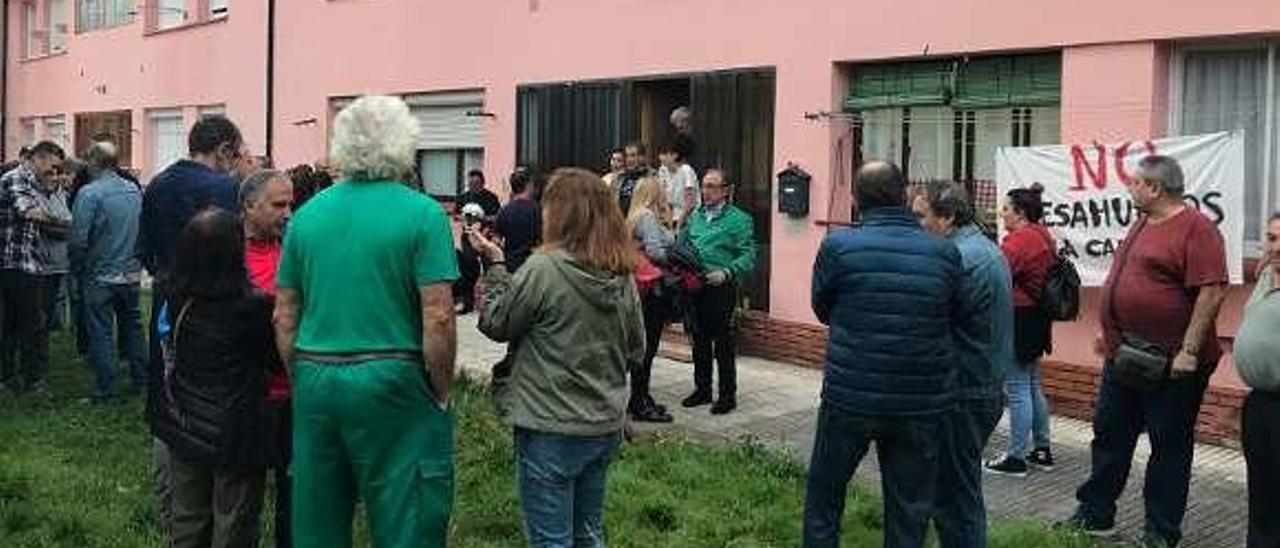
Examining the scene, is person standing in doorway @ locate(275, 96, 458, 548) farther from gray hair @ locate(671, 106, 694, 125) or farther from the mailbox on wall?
gray hair @ locate(671, 106, 694, 125)

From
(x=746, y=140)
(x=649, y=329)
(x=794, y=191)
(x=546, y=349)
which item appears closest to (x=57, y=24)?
(x=746, y=140)

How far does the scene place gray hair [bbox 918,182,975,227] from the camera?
20.5ft

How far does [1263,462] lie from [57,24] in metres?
26.4

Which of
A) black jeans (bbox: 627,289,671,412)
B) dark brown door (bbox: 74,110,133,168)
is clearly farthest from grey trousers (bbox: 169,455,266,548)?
dark brown door (bbox: 74,110,133,168)

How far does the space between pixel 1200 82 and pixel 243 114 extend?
47.2ft

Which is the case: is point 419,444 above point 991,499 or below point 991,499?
above

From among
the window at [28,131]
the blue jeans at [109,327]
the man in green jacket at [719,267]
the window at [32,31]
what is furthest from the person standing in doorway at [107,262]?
the window at [32,31]

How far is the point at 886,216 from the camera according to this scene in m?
5.30

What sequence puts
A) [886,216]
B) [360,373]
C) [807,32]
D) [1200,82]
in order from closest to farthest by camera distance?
[360,373] < [886,216] < [1200,82] < [807,32]

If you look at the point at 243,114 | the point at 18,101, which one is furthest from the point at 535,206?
the point at 18,101

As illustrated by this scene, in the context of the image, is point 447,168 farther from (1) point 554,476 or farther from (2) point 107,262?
(1) point 554,476

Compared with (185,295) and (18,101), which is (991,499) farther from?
(18,101)

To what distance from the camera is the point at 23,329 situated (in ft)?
32.2

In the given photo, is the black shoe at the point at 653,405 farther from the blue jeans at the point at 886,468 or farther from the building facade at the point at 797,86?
the blue jeans at the point at 886,468
